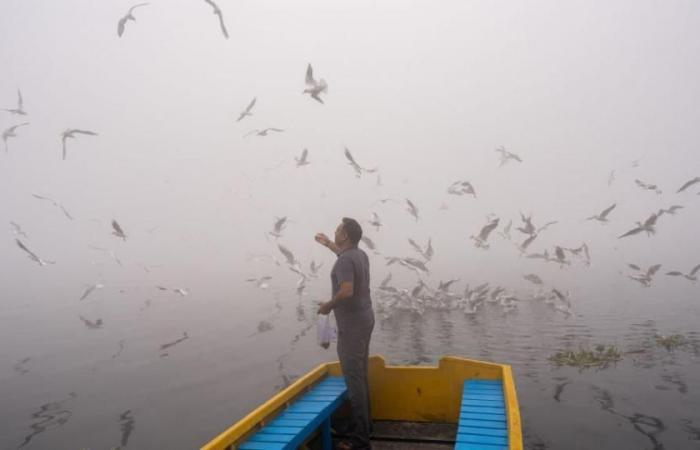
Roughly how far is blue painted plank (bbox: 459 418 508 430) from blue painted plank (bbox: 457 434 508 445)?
0.28m

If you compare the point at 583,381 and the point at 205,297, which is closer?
the point at 583,381

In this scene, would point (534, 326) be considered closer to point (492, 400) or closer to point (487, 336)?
point (487, 336)

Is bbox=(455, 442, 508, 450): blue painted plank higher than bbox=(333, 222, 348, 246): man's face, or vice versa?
bbox=(333, 222, 348, 246): man's face

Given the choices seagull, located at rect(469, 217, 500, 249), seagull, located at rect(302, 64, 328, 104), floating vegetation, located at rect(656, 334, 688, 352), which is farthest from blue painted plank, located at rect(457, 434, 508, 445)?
floating vegetation, located at rect(656, 334, 688, 352)

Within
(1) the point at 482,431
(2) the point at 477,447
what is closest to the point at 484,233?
(1) the point at 482,431

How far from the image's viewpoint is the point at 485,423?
19.1ft

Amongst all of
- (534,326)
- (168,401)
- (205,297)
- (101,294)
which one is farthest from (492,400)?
(101,294)

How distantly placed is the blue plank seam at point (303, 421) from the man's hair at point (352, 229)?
82.2 inches

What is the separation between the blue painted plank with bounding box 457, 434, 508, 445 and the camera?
5305 millimetres

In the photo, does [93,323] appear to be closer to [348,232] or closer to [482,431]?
[348,232]

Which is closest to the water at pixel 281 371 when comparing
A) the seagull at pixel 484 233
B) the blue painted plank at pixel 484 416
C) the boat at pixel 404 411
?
the seagull at pixel 484 233

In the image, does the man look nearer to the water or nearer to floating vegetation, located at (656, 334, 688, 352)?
the water

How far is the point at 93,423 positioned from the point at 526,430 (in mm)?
11574

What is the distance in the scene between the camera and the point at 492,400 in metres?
6.62
